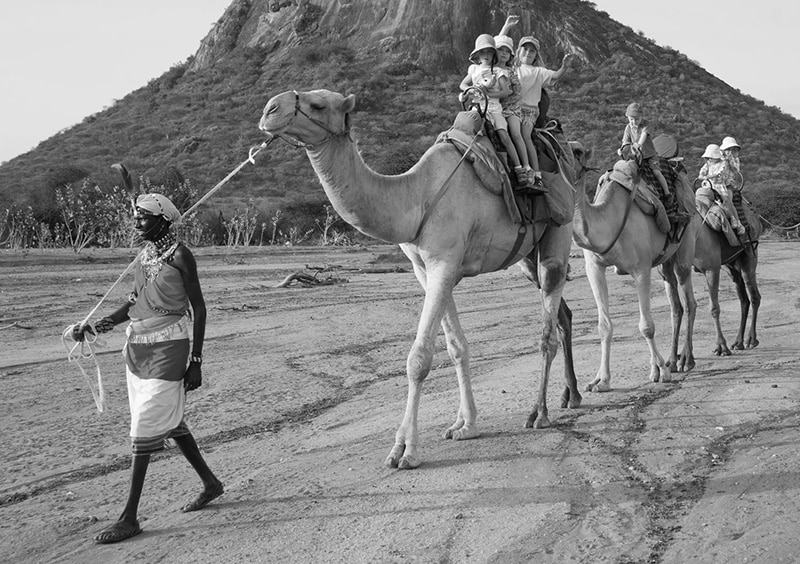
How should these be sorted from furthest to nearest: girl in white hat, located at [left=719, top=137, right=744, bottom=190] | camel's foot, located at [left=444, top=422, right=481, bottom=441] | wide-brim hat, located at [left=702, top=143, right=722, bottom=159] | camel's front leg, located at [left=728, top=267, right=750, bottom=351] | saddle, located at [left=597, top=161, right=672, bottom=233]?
wide-brim hat, located at [left=702, top=143, right=722, bottom=159], girl in white hat, located at [left=719, top=137, right=744, bottom=190], camel's front leg, located at [left=728, top=267, right=750, bottom=351], saddle, located at [left=597, top=161, right=672, bottom=233], camel's foot, located at [left=444, top=422, right=481, bottom=441]

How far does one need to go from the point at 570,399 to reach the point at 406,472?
2791mm

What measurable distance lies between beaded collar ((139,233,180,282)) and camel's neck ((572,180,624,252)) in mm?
5052

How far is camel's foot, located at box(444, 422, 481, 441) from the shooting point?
808 cm

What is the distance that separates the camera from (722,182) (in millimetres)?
14914

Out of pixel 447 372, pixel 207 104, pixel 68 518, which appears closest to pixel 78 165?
pixel 207 104

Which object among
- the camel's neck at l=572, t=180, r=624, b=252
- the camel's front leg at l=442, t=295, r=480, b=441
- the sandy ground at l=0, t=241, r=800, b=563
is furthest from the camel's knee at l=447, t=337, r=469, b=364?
the camel's neck at l=572, t=180, r=624, b=252

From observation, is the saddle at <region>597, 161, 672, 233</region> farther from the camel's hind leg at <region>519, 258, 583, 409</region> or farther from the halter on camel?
the halter on camel

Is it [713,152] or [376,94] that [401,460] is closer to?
[713,152]

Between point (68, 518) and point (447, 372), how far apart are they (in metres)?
6.05

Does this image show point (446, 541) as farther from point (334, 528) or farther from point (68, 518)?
point (68, 518)

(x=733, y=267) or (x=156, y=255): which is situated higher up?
(x=156, y=255)

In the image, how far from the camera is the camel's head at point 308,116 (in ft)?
21.3

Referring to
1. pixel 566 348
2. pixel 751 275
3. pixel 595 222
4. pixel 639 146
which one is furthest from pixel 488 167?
pixel 751 275

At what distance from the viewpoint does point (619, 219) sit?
11.1 meters
